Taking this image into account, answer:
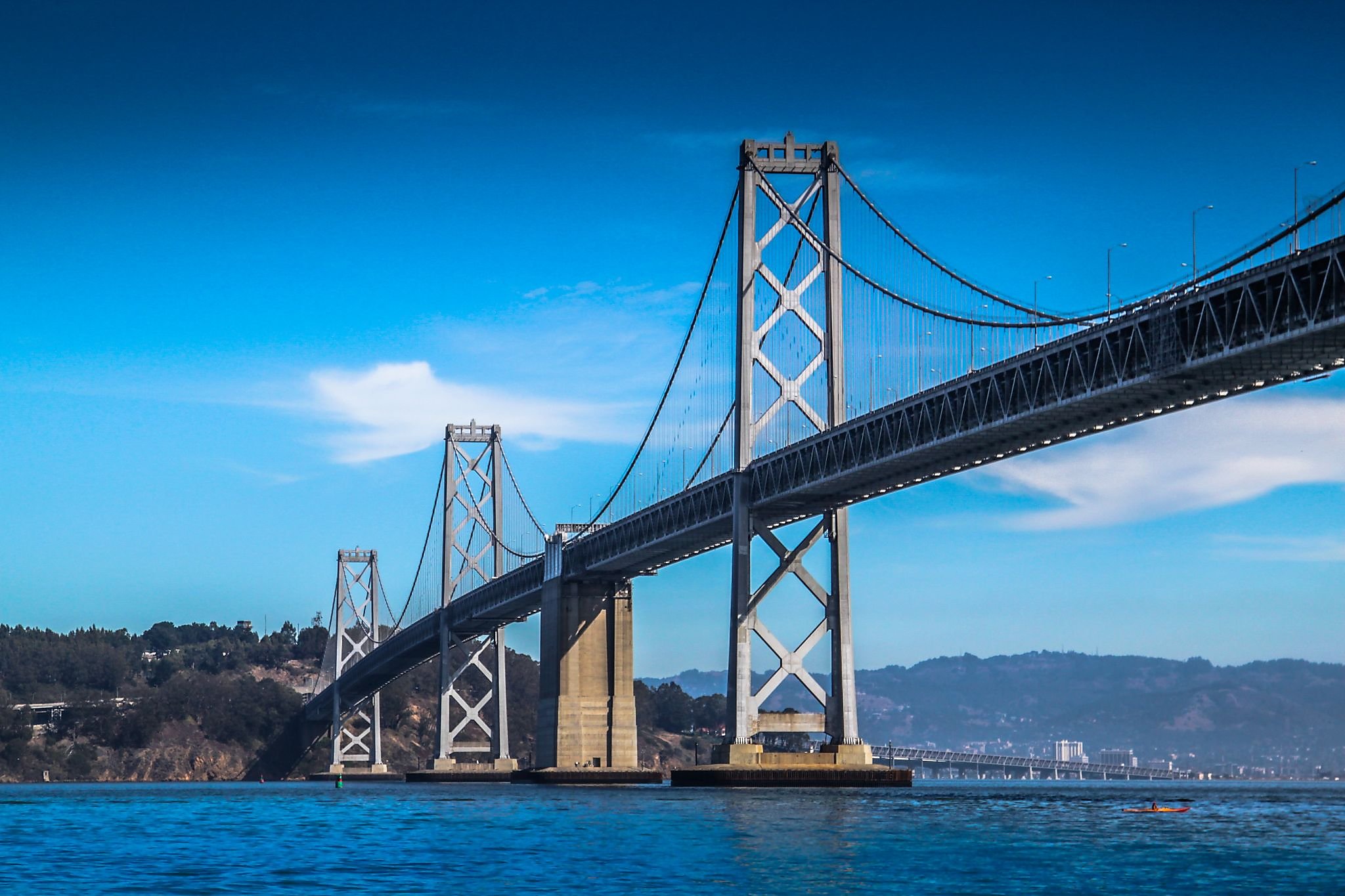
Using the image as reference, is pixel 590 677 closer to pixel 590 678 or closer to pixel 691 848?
pixel 590 678


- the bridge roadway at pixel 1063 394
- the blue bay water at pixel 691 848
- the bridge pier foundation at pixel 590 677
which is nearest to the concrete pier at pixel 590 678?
the bridge pier foundation at pixel 590 677

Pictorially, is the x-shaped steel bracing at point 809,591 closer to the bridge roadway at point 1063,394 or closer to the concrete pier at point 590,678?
the bridge roadway at point 1063,394

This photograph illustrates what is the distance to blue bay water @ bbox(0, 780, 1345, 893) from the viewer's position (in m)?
29.7

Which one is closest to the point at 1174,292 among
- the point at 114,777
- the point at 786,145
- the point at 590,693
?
the point at 786,145

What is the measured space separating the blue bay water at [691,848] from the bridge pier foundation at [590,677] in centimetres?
2131

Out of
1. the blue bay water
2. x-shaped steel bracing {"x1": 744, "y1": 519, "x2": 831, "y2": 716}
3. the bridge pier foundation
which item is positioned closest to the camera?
the blue bay water

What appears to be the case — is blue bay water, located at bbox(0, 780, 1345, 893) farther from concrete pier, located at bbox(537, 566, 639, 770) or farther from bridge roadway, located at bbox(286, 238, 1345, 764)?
concrete pier, located at bbox(537, 566, 639, 770)

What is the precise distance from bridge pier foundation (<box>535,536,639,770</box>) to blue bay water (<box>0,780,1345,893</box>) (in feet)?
69.9

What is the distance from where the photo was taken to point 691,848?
35938mm

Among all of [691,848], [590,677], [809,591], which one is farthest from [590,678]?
[691,848]

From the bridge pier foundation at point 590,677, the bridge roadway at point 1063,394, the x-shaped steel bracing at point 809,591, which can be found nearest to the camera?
the bridge roadway at point 1063,394

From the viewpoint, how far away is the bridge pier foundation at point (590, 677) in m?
84.7

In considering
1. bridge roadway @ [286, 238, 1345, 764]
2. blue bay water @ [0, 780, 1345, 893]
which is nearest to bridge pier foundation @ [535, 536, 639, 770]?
bridge roadway @ [286, 238, 1345, 764]

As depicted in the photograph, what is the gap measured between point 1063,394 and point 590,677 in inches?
1720
